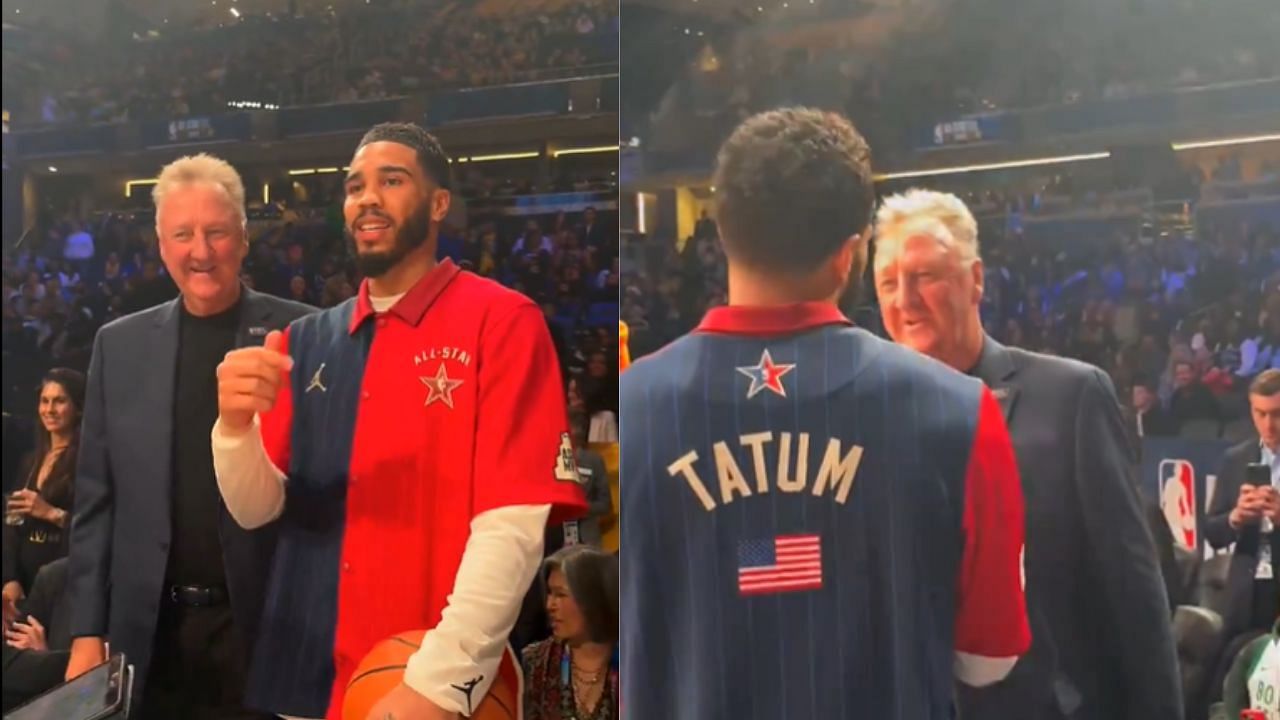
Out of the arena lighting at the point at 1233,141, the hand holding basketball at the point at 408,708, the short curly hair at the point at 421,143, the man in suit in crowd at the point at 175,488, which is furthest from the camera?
the man in suit in crowd at the point at 175,488

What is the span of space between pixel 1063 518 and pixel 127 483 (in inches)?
87.6

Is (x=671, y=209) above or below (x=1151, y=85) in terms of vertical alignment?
below

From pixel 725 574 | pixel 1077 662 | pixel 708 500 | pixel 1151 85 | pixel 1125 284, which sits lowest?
pixel 1077 662

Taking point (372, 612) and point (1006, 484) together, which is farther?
point (372, 612)

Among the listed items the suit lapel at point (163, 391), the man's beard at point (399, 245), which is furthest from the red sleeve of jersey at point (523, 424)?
the suit lapel at point (163, 391)

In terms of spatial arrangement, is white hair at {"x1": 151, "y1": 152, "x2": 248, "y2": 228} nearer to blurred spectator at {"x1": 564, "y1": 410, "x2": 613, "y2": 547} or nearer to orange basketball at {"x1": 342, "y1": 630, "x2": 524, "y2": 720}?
blurred spectator at {"x1": 564, "y1": 410, "x2": 613, "y2": 547}

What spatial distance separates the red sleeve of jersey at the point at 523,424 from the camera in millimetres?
2506

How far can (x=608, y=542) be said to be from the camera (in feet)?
8.30

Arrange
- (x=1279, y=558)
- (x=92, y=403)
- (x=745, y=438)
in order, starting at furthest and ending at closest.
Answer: (x=92, y=403) < (x=745, y=438) < (x=1279, y=558)

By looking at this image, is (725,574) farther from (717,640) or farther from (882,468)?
(882,468)

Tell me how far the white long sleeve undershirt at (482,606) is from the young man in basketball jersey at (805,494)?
23 centimetres

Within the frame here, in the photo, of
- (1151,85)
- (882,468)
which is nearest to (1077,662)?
(882,468)

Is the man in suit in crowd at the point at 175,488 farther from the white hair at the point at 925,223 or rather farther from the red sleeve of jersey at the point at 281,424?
the white hair at the point at 925,223

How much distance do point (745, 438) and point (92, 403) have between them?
1.68 m
